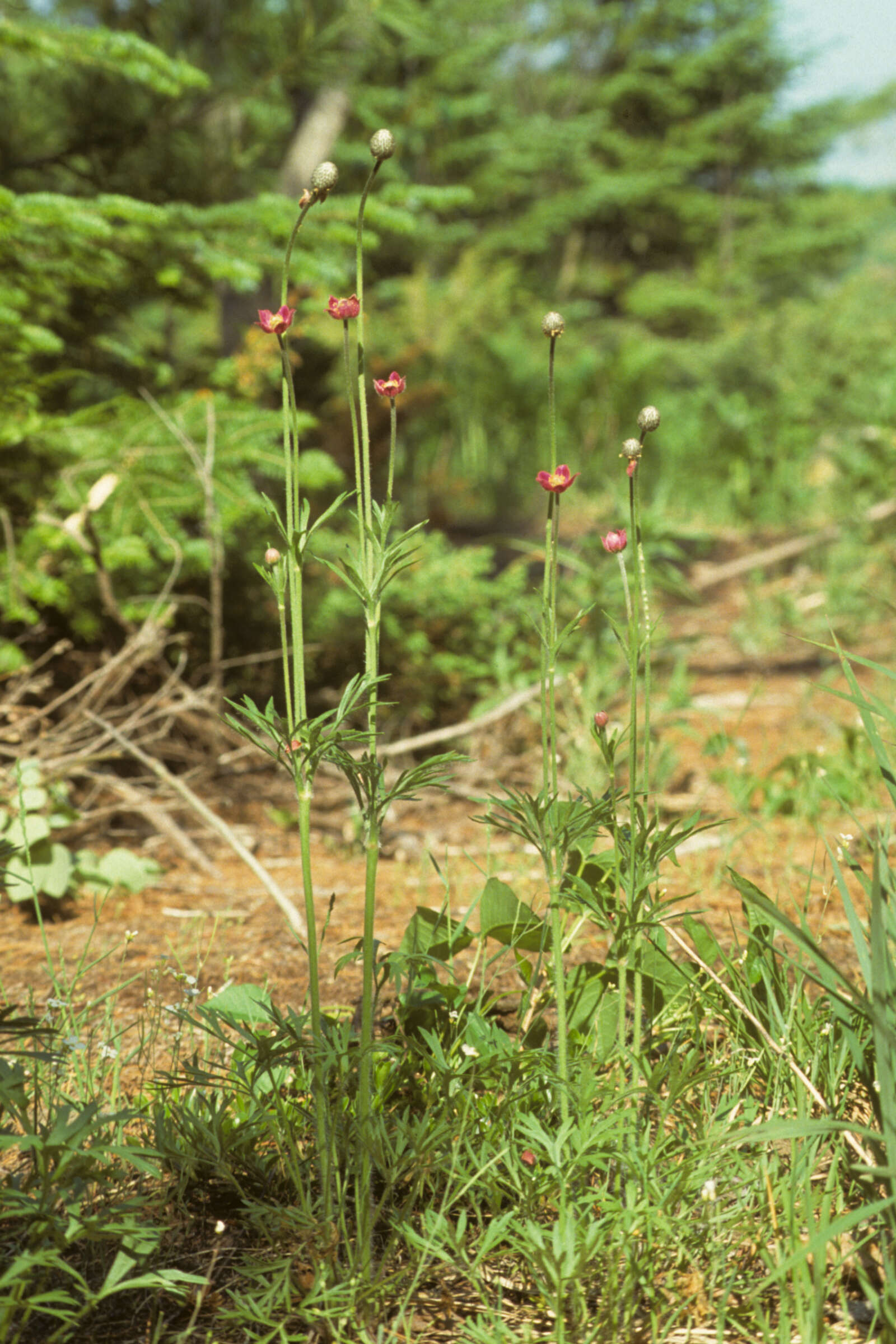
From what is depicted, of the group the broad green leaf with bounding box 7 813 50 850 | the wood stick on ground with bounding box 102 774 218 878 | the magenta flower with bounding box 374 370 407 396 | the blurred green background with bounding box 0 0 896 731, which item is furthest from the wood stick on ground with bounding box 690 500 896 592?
the magenta flower with bounding box 374 370 407 396

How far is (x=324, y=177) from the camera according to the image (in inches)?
40.6

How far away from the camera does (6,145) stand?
3.89 meters

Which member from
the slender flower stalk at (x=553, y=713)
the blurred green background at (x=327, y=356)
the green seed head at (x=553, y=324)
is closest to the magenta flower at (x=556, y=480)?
the slender flower stalk at (x=553, y=713)

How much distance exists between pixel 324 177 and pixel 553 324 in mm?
289

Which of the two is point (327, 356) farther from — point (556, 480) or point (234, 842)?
point (556, 480)

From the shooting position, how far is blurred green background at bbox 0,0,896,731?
2.99 meters

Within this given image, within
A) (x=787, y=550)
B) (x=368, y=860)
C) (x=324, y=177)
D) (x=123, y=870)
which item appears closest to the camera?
(x=324, y=177)

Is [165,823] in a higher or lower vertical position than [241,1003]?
lower

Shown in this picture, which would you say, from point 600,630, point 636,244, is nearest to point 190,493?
point 600,630

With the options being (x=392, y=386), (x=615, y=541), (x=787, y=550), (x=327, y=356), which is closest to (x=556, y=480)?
(x=615, y=541)

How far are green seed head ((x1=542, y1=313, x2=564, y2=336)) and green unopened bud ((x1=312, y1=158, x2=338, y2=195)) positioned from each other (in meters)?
0.26

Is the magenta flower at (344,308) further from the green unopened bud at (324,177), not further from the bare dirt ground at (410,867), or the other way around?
the bare dirt ground at (410,867)

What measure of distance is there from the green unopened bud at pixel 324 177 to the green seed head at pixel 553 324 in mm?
264

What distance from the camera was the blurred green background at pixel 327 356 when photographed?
9.82 feet
